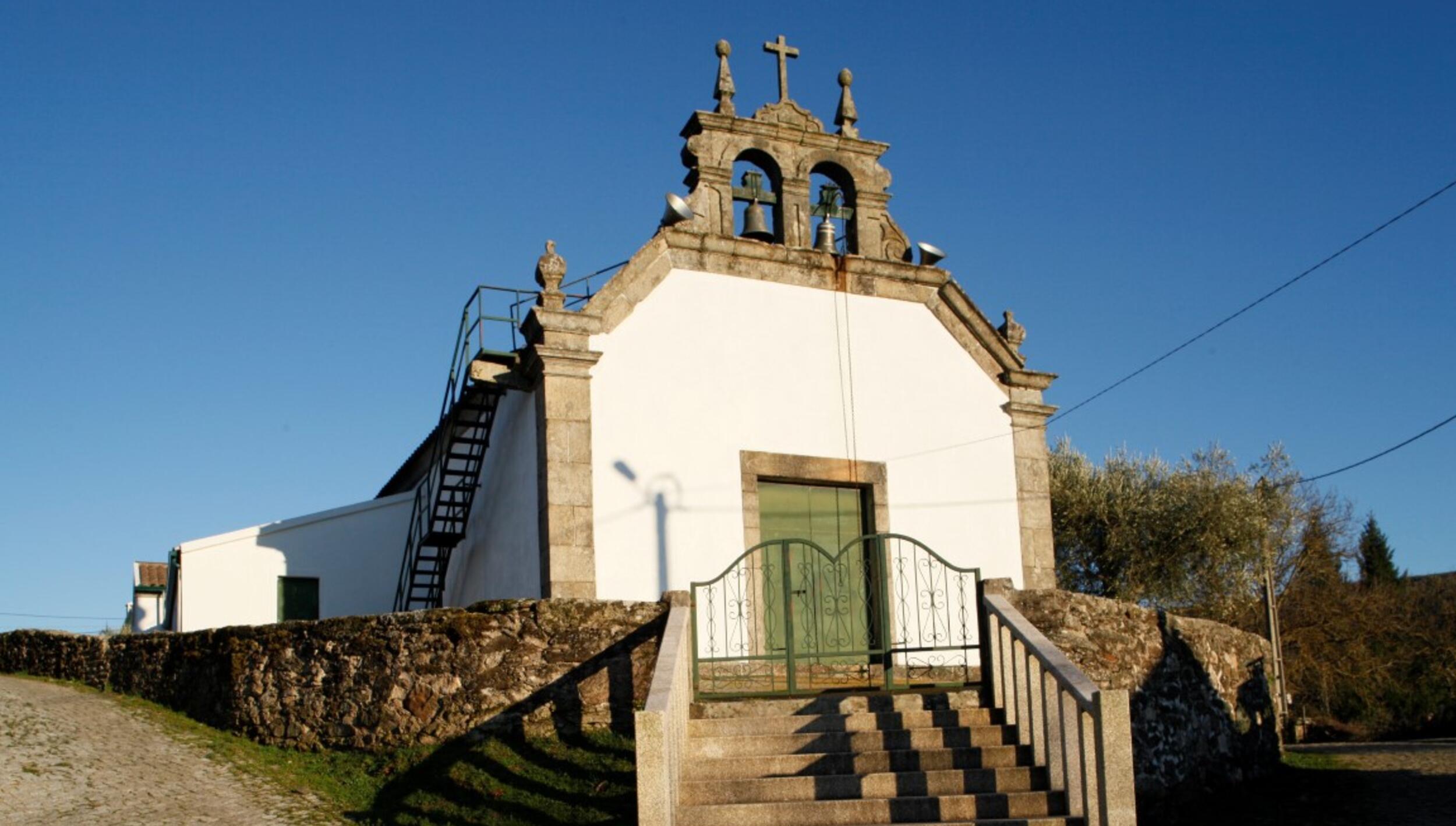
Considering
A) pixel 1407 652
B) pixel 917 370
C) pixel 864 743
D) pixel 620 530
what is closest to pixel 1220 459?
pixel 1407 652

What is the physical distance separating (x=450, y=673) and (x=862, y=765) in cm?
340

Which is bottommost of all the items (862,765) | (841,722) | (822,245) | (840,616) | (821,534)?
(862,765)

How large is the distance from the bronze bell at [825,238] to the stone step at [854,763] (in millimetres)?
7745

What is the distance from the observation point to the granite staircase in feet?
29.8

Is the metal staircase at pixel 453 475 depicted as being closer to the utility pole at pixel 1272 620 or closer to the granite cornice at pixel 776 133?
the granite cornice at pixel 776 133

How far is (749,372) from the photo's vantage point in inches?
608

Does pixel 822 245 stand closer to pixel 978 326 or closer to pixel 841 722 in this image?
pixel 978 326

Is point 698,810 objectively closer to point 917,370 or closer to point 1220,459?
point 917,370

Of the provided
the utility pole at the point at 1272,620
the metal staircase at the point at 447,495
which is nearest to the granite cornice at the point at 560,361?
the metal staircase at the point at 447,495

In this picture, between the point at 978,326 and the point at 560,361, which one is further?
the point at 978,326

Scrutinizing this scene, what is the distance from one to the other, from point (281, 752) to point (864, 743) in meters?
4.77

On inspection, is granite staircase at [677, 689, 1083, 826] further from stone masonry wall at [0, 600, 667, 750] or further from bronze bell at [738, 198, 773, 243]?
bronze bell at [738, 198, 773, 243]

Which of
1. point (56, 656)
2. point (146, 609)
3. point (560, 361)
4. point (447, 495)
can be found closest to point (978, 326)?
point (560, 361)

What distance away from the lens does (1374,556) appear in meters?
45.1
